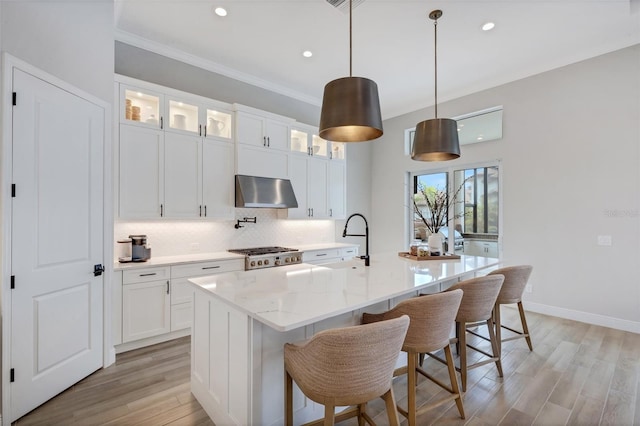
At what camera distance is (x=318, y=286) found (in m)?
2.01

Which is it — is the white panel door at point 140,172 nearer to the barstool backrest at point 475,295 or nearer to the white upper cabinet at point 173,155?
the white upper cabinet at point 173,155

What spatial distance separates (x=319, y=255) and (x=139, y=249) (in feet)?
8.25

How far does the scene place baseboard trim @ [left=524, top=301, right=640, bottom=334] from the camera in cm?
349

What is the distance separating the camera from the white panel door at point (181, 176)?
350cm

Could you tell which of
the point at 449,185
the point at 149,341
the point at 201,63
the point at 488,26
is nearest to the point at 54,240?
the point at 149,341

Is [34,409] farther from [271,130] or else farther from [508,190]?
[508,190]

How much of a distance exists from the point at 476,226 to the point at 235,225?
3.92 m

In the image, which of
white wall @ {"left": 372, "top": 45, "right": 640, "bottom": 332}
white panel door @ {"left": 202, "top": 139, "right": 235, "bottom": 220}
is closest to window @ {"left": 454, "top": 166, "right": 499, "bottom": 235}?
white wall @ {"left": 372, "top": 45, "right": 640, "bottom": 332}

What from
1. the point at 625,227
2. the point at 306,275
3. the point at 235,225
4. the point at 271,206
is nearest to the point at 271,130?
the point at 271,206

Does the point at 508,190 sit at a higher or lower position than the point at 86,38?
lower

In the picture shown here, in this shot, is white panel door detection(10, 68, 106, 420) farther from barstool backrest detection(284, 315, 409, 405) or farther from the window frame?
the window frame

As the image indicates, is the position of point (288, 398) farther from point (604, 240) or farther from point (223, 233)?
point (604, 240)

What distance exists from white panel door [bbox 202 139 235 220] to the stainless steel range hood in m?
0.13

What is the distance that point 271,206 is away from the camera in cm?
423
